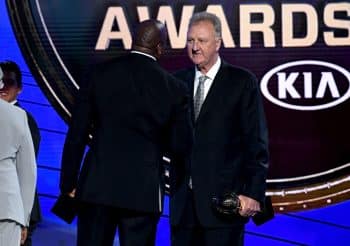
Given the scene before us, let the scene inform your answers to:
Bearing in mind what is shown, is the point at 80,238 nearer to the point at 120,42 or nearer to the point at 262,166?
the point at 262,166

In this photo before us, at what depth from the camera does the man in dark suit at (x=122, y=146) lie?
3330 mm

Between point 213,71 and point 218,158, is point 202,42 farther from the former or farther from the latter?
point 218,158

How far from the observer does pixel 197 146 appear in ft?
12.2

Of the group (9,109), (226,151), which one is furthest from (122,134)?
(226,151)

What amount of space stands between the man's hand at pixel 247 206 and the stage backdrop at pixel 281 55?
1.48 metres

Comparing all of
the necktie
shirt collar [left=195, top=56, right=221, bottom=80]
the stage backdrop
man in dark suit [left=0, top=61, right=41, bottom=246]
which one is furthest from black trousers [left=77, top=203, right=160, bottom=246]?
→ the stage backdrop

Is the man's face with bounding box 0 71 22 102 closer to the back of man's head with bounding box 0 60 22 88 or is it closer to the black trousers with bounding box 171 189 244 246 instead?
the back of man's head with bounding box 0 60 22 88

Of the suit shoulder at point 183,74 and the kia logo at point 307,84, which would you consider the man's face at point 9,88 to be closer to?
the suit shoulder at point 183,74

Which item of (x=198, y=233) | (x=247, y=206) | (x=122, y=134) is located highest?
(x=122, y=134)

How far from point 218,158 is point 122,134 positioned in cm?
54

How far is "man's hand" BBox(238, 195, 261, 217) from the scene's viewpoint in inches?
143

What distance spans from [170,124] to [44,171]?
1.94m

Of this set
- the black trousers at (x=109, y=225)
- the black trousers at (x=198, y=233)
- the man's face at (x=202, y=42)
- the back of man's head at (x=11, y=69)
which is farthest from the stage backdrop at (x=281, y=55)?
the black trousers at (x=109, y=225)

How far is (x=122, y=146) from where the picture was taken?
131 inches
